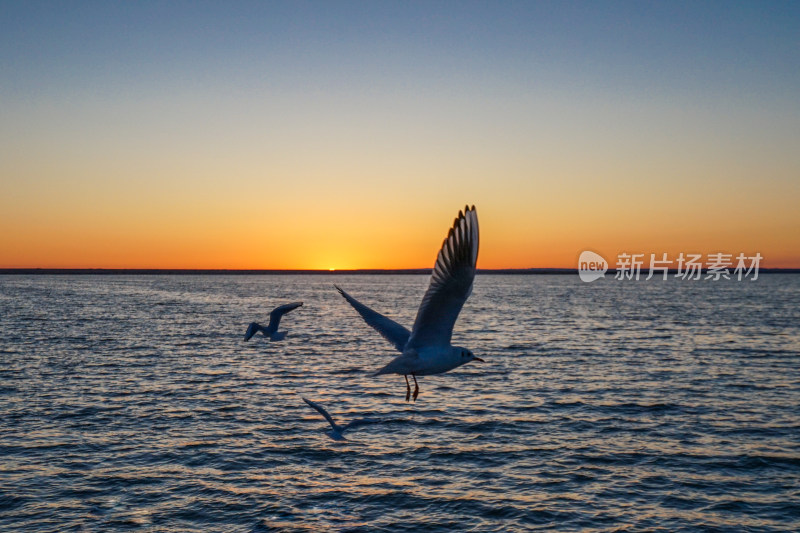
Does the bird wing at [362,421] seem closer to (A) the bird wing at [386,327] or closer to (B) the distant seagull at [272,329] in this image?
(B) the distant seagull at [272,329]

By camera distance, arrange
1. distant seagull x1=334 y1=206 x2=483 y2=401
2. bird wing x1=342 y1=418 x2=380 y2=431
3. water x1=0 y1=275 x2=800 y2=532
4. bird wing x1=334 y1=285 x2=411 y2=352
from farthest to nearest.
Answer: bird wing x1=342 y1=418 x2=380 y2=431
water x1=0 y1=275 x2=800 y2=532
bird wing x1=334 y1=285 x2=411 y2=352
distant seagull x1=334 y1=206 x2=483 y2=401

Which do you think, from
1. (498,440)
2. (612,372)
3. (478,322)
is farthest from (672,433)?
(478,322)

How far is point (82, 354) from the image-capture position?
43.2m

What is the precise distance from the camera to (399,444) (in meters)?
22.7

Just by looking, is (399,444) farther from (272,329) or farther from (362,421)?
(272,329)

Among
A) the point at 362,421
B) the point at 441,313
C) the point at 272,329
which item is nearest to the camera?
the point at 441,313

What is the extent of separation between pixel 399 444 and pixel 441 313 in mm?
13885

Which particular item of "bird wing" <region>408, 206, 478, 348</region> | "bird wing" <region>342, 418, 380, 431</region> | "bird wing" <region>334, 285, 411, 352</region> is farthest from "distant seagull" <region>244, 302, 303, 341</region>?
"bird wing" <region>342, 418, 380, 431</region>

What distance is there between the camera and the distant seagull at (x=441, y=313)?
859 cm

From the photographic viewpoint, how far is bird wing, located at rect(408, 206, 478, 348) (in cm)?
849

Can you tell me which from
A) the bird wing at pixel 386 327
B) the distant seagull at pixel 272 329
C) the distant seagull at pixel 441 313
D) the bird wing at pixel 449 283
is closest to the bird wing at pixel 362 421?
the distant seagull at pixel 272 329

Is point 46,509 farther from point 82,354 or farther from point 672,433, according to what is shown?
point 82,354

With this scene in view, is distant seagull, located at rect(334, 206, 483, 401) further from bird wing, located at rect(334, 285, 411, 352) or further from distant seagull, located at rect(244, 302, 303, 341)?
distant seagull, located at rect(244, 302, 303, 341)

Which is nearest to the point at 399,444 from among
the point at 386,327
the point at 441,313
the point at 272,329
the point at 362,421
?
the point at 362,421
